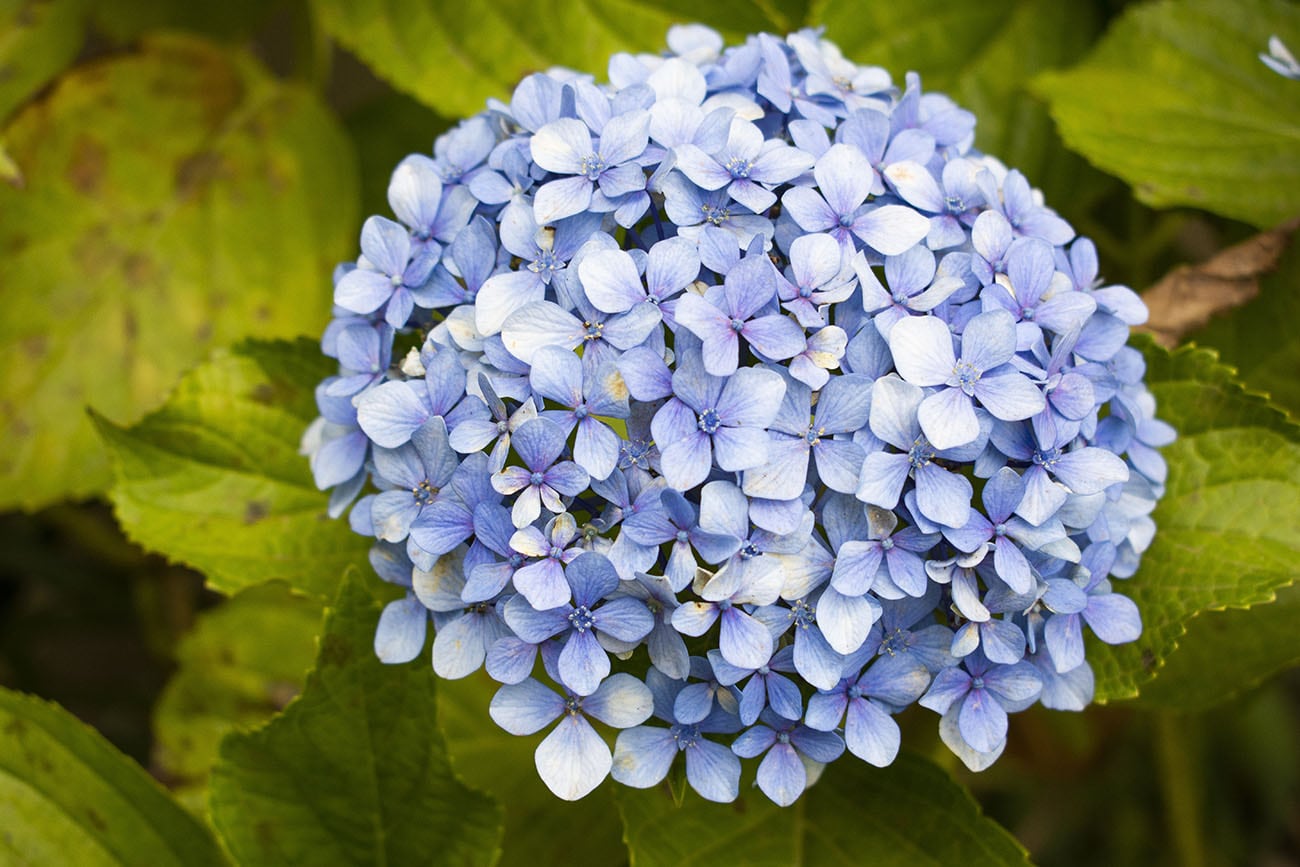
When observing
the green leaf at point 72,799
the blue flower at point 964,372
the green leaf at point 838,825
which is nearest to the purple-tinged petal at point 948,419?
the blue flower at point 964,372

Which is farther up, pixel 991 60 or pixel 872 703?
pixel 991 60

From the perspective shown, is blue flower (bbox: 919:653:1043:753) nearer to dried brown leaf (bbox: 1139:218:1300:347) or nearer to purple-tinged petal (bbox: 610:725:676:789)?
purple-tinged petal (bbox: 610:725:676:789)

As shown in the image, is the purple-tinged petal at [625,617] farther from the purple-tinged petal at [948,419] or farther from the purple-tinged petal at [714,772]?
the purple-tinged petal at [948,419]

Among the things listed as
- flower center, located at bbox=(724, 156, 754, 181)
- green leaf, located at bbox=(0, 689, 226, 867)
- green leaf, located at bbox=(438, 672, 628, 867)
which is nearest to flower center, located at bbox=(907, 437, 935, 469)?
flower center, located at bbox=(724, 156, 754, 181)

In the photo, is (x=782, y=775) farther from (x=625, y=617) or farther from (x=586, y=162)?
Result: (x=586, y=162)

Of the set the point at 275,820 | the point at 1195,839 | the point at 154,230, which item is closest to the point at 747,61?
the point at 275,820

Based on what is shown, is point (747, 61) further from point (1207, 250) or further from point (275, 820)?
point (1207, 250)

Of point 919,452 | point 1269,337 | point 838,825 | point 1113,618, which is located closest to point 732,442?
point 919,452
